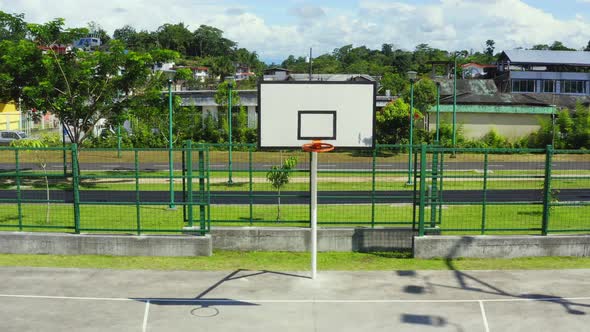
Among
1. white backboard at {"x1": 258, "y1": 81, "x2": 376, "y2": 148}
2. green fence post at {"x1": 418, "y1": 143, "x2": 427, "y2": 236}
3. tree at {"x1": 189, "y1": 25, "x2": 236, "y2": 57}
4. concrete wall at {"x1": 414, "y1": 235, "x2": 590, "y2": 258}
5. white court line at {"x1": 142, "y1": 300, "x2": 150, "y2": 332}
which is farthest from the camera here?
tree at {"x1": 189, "y1": 25, "x2": 236, "y2": 57}

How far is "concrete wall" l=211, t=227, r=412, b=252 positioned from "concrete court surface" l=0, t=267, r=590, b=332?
5.99ft

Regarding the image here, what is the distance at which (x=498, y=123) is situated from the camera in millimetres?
50312

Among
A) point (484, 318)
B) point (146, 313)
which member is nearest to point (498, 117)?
point (484, 318)

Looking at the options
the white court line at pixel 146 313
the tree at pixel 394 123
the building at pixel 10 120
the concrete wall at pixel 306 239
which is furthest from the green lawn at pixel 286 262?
the building at pixel 10 120

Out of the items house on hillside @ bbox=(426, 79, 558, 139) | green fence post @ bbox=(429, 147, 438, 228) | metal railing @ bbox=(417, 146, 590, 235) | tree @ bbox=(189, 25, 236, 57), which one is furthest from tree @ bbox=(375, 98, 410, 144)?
tree @ bbox=(189, 25, 236, 57)

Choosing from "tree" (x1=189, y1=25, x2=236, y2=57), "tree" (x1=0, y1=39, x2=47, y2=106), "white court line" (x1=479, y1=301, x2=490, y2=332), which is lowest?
"white court line" (x1=479, y1=301, x2=490, y2=332)

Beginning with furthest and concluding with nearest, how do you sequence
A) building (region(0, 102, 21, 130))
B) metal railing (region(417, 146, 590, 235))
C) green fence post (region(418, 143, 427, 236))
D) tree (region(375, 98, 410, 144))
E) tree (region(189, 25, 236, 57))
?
tree (region(189, 25, 236, 57)), building (region(0, 102, 21, 130)), tree (region(375, 98, 410, 144)), metal railing (region(417, 146, 590, 235)), green fence post (region(418, 143, 427, 236))

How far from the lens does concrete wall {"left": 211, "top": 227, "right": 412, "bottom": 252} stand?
50.6 feet

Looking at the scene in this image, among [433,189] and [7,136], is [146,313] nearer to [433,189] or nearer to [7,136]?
[433,189]

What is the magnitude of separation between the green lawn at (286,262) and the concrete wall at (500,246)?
179 mm

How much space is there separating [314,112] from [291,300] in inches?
164

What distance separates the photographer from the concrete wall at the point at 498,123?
49875 mm

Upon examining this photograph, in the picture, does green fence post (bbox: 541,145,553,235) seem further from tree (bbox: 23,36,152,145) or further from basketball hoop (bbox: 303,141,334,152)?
tree (bbox: 23,36,152,145)

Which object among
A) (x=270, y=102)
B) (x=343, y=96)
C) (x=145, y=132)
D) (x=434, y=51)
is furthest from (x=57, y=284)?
(x=434, y=51)
